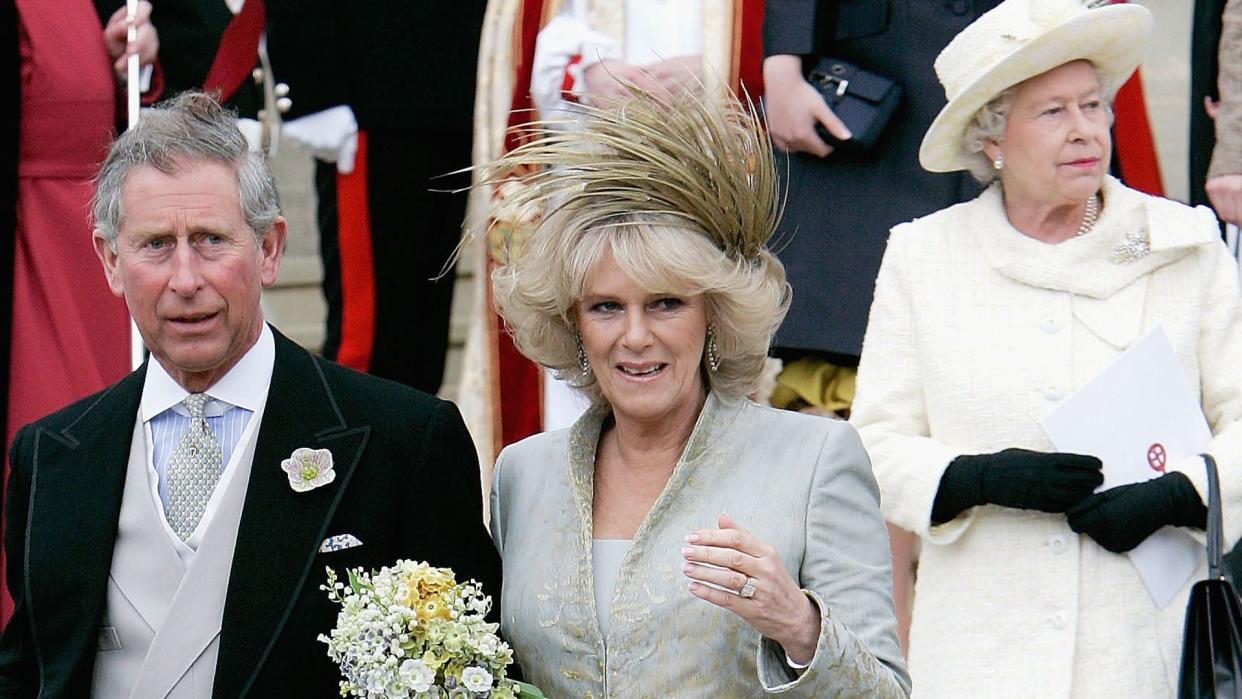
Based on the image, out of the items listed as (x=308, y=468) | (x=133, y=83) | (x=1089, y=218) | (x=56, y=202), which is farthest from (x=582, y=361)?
(x=56, y=202)

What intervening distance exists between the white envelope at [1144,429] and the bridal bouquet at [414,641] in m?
1.57

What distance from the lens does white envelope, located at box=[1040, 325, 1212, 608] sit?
14.5 ft

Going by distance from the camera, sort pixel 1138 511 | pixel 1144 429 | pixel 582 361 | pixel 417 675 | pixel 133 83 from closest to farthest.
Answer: pixel 417 675
pixel 582 361
pixel 1138 511
pixel 1144 429
pixel 133 83

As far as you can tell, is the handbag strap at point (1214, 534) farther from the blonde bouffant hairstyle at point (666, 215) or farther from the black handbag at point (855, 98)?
the black handbag at point (855, 98)

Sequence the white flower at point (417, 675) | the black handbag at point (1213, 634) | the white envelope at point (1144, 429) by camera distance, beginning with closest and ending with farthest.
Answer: the white flower at point (417, 675) → the black handbag at point (1213, 634) → the white envelope at point (1144, 429)

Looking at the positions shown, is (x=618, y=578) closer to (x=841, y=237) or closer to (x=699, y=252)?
(x=699, y=252)

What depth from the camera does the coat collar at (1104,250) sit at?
4.51 meters

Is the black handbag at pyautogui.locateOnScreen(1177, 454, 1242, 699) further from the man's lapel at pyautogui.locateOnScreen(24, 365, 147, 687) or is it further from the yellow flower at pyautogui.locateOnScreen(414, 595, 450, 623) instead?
the man's lapel at pyautogui.locateOnScreen(24, 365, 147, 687)

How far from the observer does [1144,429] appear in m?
4.43

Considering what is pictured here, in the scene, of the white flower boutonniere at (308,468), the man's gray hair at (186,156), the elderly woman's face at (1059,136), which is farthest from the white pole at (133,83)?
the elderly woman's face at (1059,136)

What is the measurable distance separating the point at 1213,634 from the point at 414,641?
67.0 inches

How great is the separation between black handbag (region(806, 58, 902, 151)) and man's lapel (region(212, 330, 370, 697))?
2010 mm

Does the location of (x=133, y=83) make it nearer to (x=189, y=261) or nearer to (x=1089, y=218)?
(x=189, y=261)

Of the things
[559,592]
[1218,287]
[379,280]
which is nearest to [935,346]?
[1218,287]
